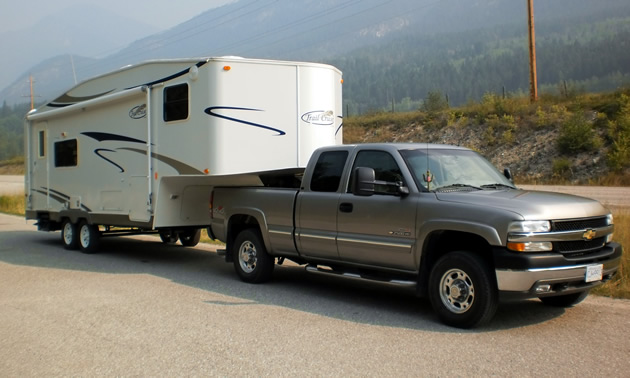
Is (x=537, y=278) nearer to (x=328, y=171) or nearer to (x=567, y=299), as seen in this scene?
(x=567, y=299)

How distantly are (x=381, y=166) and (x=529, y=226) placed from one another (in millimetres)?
2285

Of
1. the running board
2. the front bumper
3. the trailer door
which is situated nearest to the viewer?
the front bumper

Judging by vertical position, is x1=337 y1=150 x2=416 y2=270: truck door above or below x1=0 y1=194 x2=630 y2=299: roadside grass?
above

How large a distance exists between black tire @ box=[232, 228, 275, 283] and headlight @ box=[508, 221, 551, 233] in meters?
4.28

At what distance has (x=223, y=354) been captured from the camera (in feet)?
20.5

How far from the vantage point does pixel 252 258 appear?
10188 millimetres

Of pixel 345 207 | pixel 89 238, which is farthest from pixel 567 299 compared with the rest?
pixel 89 238

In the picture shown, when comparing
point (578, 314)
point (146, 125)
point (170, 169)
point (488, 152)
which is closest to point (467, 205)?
point (578, 314)

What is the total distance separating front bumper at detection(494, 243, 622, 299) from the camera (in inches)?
261

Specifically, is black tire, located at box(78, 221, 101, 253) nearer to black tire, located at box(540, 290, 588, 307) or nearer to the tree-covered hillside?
black tire, located at box(540, 290, 588, 307)

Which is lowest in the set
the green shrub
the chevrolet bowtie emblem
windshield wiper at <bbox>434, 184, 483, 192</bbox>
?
the chevrolet bowtie emblem

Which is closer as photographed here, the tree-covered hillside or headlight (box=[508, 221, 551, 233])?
headlight (box=[508, 221, 551, 233])

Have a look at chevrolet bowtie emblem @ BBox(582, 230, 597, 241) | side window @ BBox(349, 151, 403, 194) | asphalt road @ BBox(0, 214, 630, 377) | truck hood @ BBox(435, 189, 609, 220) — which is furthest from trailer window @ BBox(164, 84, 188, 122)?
chevrolet bowtie emblem @ BBox(582, 230, 597, 241)

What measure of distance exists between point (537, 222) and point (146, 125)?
7724mm
